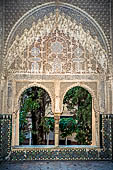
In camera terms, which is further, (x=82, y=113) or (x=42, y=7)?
(x=82, y=113)

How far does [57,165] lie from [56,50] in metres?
2.83

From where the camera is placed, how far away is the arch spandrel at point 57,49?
16.8 ft

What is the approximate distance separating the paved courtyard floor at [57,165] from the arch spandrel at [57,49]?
2.22m

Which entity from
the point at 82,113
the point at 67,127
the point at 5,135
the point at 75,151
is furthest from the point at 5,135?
the point at 82,113

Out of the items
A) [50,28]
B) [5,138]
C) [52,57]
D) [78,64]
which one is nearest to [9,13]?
[50,28]

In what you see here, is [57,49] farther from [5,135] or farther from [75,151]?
[75,151]

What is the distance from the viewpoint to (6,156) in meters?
4.82

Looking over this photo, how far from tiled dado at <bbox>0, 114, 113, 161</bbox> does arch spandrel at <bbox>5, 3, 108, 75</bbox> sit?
1413 millimetres

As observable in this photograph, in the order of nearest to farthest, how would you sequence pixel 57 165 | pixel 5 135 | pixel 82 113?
pixel 57 165, pixel 5 135, pixel 82 113

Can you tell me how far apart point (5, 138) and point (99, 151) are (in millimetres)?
2347

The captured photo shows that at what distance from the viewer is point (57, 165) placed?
4.51 metres

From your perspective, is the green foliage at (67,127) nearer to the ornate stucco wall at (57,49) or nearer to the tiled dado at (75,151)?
the ornate stucco wall at (57,49)

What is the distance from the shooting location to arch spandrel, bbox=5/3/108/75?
16.8 ft

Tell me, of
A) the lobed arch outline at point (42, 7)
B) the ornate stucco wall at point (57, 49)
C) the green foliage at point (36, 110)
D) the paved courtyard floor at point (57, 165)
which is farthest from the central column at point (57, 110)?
the green foliage at point (36, 110)
